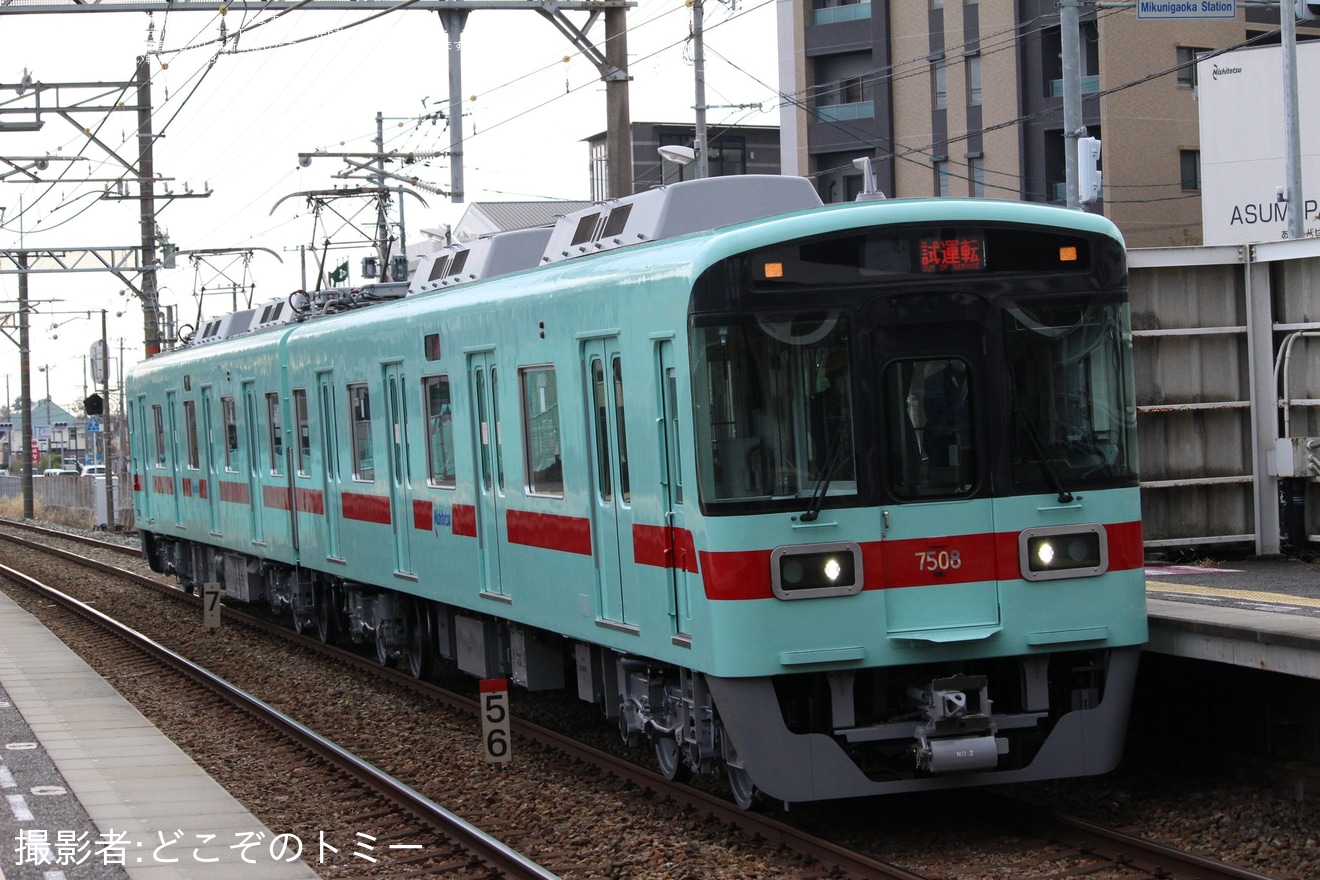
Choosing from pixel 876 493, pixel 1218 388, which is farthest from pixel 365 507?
pixel 876 493

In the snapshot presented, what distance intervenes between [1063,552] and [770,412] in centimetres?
142

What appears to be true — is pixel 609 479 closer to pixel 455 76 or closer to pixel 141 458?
pixel 455 76

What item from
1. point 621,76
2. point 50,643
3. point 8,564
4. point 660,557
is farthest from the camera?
point 8,564

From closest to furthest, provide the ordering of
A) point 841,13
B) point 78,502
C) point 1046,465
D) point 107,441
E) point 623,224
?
point 1046,465 → point 623,224 → point 107,441 → point 841,13 → point 78,502

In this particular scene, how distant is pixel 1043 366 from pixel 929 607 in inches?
46.1

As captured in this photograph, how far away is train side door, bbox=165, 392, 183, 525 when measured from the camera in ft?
68.6

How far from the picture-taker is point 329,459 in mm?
14461

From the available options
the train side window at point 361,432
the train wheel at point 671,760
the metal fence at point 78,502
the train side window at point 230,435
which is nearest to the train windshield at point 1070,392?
the train wheel at point 671,760

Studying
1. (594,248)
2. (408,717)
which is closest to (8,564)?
(408,717)

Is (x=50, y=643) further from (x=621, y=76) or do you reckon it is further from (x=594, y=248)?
(x=594, y=248)

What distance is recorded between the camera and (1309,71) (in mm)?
30297

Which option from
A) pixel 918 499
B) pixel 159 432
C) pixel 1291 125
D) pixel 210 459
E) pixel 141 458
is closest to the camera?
pixel 918 499

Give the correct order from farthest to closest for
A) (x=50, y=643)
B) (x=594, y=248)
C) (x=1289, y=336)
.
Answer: (x=50, y=643) < (x=1289, y=336) < (x=594, y=248)

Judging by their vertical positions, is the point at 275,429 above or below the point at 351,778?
above
